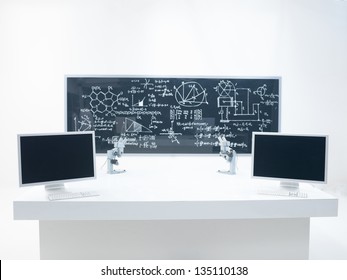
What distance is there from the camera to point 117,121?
3.97m

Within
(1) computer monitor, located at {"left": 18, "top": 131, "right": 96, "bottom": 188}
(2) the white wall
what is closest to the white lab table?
(1) computer monitor, located at {"left": 18, "top": 131, "right": 96, "bottom": 188}

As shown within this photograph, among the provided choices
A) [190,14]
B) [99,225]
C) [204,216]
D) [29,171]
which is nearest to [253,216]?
[204,216]

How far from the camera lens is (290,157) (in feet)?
7.00

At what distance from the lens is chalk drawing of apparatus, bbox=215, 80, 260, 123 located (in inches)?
158

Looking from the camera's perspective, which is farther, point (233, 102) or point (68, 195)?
point (233, 102)

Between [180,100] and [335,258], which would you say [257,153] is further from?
[180,100]

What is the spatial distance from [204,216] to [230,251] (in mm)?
459

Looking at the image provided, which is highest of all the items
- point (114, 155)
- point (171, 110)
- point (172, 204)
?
point (171, 110)

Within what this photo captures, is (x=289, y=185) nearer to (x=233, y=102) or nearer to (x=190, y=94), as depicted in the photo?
(x=233, y=102)

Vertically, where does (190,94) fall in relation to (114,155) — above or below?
above

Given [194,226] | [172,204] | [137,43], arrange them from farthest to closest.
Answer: [137,43]
[194,226]
[172,204]

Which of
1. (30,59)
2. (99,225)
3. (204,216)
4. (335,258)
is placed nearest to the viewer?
(204,216)

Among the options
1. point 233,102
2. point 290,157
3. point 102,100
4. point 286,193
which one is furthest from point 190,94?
point 286,193

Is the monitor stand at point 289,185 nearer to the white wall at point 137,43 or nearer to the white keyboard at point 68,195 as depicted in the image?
the white keyboard at point 68,195
